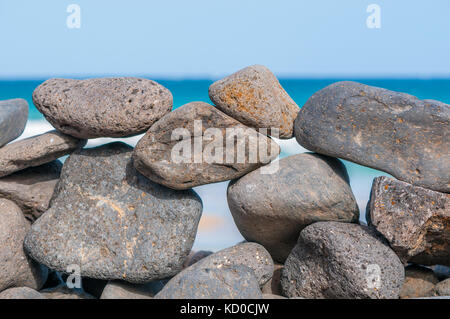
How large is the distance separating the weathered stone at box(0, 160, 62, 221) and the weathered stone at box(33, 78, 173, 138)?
0.68 meters

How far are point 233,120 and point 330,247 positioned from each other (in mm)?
1190

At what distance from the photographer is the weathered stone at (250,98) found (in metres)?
3.38

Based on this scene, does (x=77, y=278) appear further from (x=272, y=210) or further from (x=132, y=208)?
(x=272, y=210)

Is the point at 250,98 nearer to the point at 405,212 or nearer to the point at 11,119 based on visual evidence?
the point at 405,212

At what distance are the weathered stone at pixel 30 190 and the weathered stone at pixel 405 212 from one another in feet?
9.11

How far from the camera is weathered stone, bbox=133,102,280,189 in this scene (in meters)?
3.27

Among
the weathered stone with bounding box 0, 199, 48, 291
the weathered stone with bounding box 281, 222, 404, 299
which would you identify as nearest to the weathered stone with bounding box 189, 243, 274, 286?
the weathered stone with bounding box 281, 222, 404, 299

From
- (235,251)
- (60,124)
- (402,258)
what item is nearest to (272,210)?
(235,251)

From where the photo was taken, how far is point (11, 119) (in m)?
3.76

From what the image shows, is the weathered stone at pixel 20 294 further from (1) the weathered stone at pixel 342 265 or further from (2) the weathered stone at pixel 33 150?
(1) the weathered stone at pixel 342 265

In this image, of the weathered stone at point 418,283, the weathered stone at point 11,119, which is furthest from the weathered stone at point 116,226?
the weathered stone at point 418,283

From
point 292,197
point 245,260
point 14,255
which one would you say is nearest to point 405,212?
point 292,197

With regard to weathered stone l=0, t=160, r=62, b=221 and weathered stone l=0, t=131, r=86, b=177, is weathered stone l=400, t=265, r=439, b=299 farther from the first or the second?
weathered stone l=0, t=160, r=62, b=221

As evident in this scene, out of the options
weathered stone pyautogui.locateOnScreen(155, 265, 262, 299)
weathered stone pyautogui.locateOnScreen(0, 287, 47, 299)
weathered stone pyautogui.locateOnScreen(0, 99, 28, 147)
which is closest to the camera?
weathered stone pyautogui.locateOnScreen(155, 265, 262, 299)
